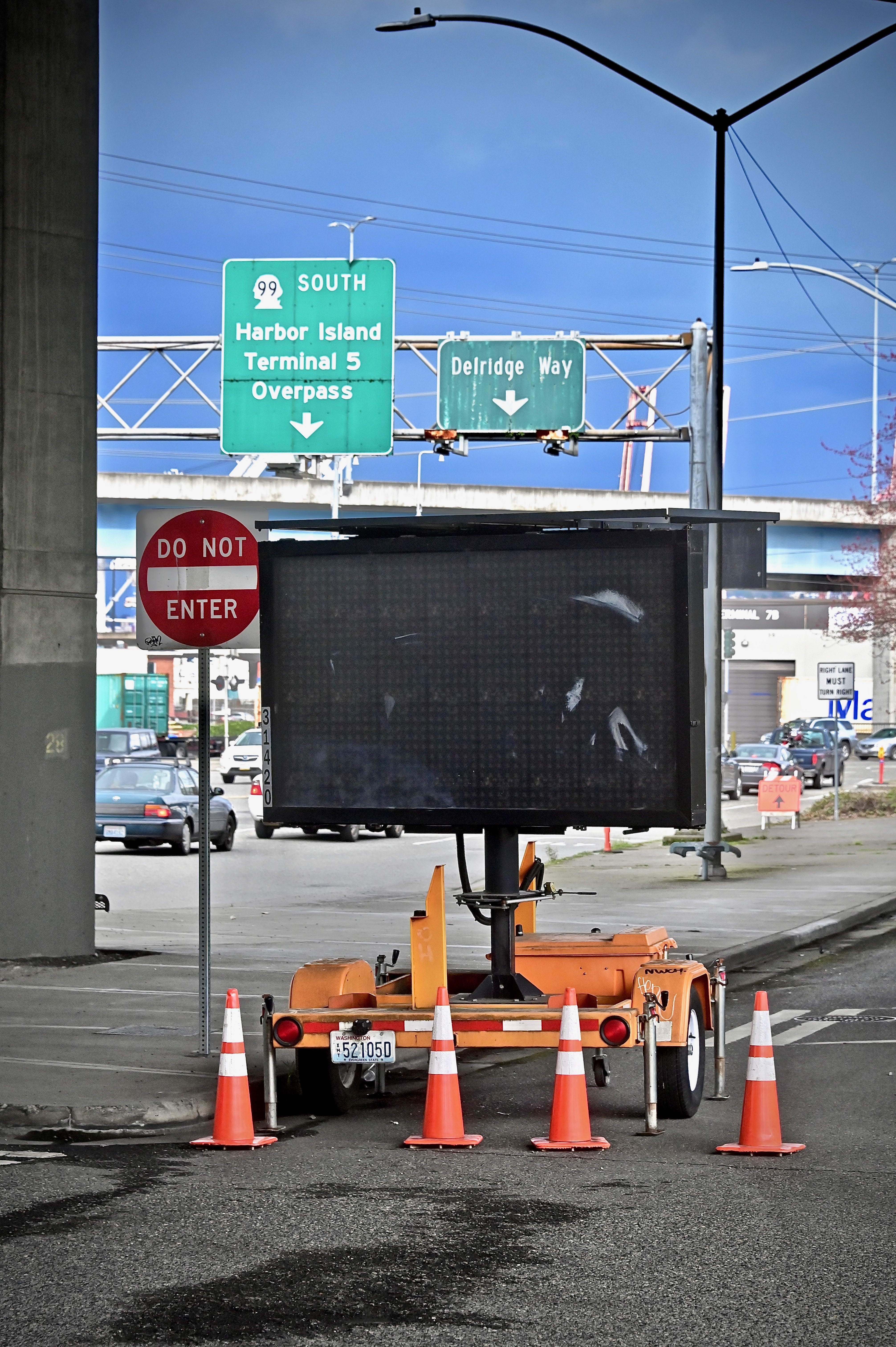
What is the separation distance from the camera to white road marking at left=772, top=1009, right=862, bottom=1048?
1114 centimetres

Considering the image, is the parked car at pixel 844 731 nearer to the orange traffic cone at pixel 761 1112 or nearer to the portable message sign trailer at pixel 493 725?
the portable message sign trailer at pixel 493 725

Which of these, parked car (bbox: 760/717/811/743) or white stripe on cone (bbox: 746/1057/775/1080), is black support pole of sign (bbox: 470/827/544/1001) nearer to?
white stripe on cone (bbox: 746/1057/775/1080)

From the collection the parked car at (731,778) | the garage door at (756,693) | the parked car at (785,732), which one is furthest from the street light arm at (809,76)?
the garage door at (756,693)

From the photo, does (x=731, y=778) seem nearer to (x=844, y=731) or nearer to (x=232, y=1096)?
(x=844, y=731)

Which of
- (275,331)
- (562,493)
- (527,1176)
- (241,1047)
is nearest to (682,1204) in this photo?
(527,1176)

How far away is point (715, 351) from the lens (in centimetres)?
2250

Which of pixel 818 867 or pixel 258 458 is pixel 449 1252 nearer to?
pixel 818 867

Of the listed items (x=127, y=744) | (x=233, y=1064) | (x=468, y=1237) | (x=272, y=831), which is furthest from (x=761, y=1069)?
(x=127, y=744)

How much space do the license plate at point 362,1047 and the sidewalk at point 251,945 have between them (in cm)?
89

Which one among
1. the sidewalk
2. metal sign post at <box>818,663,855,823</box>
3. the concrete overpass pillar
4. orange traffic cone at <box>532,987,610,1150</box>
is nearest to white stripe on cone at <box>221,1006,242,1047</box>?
the sidewalk

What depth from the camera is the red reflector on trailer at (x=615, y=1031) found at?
8078 mm

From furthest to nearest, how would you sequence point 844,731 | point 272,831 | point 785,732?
point 844,731, point 785,732, point 272,831

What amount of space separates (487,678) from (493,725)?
23cm

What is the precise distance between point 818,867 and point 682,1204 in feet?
60.4
